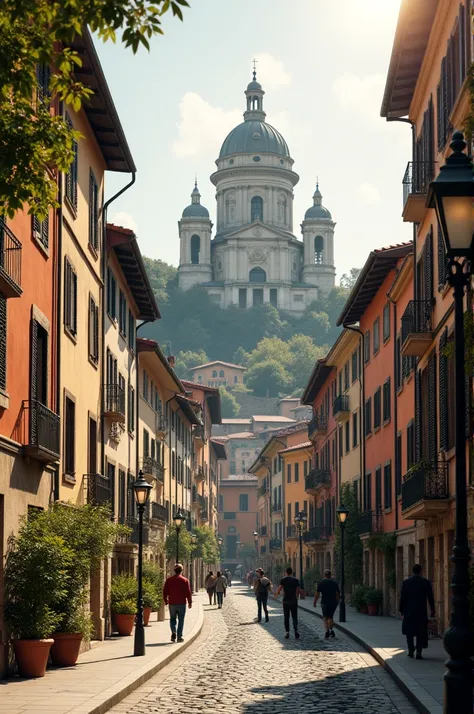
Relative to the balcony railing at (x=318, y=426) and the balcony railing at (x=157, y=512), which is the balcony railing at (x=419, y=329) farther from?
the balcony railing at (x=318, y=426)

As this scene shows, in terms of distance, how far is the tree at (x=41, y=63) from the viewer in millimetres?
9656

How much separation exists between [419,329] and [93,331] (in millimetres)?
7264

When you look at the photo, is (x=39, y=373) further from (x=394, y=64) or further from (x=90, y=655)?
(x=394, y=64)

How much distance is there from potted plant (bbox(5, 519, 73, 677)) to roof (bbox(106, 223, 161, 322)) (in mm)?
13526

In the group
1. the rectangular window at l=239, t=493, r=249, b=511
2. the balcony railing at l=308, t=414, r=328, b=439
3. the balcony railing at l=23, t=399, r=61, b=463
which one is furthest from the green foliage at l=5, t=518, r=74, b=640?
the rectangular window at l=239, t=493, r=249, b=511

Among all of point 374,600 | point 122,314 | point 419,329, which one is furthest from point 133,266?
point 374,600

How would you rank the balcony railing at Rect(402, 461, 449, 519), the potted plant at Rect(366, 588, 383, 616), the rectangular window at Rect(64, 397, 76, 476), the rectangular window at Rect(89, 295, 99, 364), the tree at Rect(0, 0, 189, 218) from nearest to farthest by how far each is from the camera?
the tree at Rect(0, 0, 189, 218), the rectangular window at Rect(64, 397, 76, 476), the balcony railing at Rect(402, 461, 449, 519), the rectangular window at Rect(89, 295, 99, 364), the potted plant at Rect(366, 588, 383, 616)

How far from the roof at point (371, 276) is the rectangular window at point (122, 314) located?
7271 mm

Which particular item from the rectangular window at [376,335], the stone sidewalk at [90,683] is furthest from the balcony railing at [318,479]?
the stone sidewalk at [90,683]

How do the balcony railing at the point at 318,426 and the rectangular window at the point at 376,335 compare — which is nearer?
the rectangular window at the point at 376,335

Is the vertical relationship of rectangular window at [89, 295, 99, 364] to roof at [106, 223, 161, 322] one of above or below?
below

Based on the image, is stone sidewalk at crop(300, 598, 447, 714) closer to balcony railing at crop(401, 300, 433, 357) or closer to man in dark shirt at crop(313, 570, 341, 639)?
man in dark shirt at crop(313, 570, 341, 639)

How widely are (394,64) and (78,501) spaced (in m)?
11.5

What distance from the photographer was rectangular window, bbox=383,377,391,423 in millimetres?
39188
